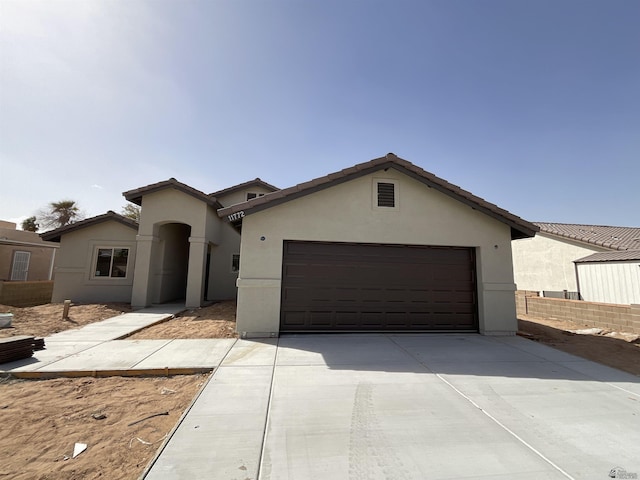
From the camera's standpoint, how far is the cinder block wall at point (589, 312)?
31.6 feet

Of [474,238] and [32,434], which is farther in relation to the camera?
[474,238]

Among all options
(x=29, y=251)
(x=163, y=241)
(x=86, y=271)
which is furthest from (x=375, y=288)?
(x=29, y=251)

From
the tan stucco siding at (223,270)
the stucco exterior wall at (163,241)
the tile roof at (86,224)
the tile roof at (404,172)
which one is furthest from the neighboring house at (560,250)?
the tile roof at (86,224)

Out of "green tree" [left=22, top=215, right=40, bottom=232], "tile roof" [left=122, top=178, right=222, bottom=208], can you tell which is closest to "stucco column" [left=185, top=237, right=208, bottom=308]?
"tile roof" [left=122, top=178, right=222, bottom=208]

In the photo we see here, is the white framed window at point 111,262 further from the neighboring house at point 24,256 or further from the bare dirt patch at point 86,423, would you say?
the neighboring house at point 24,256

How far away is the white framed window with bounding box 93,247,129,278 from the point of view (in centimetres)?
1388

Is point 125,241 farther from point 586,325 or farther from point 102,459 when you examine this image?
point 586,325

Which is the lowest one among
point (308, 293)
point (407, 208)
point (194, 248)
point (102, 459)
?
point (102, 459)

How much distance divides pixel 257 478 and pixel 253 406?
1.38 m

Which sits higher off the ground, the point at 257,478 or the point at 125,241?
the point at 125,241

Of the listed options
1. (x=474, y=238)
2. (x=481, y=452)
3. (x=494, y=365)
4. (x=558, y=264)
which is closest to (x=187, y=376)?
(x=481, y=452)

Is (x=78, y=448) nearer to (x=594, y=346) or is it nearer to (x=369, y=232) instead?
(x=369, y=232)

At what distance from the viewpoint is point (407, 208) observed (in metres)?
8.55

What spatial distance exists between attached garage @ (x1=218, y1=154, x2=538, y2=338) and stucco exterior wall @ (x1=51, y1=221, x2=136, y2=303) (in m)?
8.73
